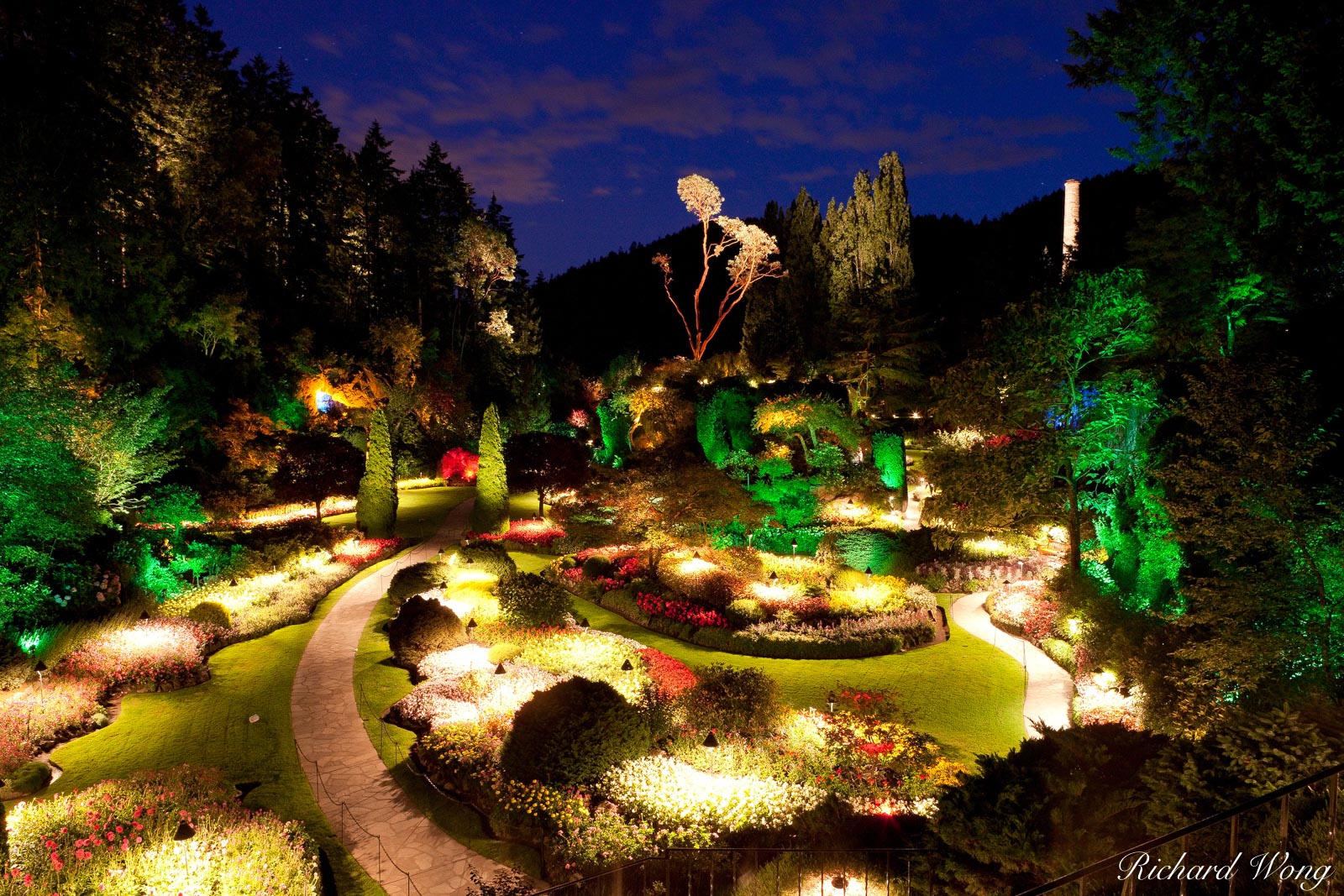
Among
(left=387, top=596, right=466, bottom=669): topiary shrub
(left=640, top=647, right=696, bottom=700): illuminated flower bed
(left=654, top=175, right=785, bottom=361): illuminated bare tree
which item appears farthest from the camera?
(left=654, top=175, right=785, bottom=361): illuminated bare tree

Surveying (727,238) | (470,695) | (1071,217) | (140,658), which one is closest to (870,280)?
(727,238)

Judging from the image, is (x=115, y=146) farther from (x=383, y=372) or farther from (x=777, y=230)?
(x=777, y=230)

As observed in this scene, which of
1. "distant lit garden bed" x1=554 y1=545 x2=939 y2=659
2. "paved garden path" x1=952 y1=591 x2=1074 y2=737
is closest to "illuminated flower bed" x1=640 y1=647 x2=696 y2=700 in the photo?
"distant lit garden bed" x1=554 y1=545 x2=939 y2=659

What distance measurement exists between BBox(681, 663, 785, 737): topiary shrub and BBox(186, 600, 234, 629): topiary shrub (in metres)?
11.2

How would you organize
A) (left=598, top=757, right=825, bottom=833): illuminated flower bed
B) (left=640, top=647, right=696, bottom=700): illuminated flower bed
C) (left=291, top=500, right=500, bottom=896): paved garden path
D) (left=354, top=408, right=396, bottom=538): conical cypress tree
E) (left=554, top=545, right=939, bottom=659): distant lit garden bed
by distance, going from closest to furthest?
(left=291, top=500, right=500, bottom=896): paved garden path
(left=598, top=757, right=825, bottom=833): illuminated flower bed
(left=640, top=647, right=696, bottom=700): illuminated flower bed
(left=554, top=545, right=939, bottom=659): distant lit garden bed
(left=354, top=408, right=396, bottom=538): conical cypress tree

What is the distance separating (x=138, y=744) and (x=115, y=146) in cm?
2355

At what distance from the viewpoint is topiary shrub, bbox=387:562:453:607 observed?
17969 millimetres

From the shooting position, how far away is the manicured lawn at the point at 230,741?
9.01 m

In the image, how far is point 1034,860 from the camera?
19.4ft

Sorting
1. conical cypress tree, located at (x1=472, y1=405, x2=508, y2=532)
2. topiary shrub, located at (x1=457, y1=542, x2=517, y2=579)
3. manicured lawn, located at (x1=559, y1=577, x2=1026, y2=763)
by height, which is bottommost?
manicured lawn, located at (x1=559, y1=577, x2=1026, y2=763)

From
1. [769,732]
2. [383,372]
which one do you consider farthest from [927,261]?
[769,732]

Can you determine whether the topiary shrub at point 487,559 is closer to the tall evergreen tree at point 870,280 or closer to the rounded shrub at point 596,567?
the rounded shrub at point 596,567

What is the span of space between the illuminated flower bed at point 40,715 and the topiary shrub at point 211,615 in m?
3.36

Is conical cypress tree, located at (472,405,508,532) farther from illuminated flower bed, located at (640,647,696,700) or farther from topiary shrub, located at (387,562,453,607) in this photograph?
illuminated flower bed, located at (640,647,696,700)
